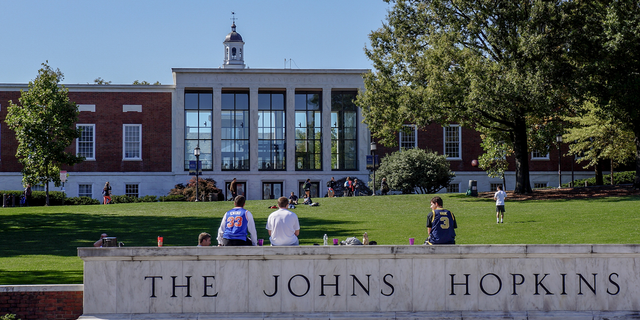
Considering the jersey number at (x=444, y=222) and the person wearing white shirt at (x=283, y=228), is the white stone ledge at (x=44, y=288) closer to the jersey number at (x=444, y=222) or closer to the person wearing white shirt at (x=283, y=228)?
the person wearing white shirt at (x=283, y=228)

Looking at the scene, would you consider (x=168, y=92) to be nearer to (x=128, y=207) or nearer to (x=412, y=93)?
(x=128, y=207)

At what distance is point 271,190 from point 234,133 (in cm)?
534

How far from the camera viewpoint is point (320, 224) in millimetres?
24234

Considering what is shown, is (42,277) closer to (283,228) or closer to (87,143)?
(283,228)

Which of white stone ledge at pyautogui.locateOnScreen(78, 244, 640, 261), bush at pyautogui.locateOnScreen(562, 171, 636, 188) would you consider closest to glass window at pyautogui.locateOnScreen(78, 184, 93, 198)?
bush at pyautogui.locateOnScreen(562, 171, 636, 188)

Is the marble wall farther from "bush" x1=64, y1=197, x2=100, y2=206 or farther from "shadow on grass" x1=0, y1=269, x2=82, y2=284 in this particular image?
"bush" x1=64, y1=197, x2=100, y2=206

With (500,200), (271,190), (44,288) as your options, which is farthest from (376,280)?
(271,190)

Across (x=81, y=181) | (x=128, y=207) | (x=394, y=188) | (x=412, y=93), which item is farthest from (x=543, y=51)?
(x=81, y=181)

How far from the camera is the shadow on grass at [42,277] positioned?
12750 millimetres

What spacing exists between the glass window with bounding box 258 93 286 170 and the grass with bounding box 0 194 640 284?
49.8 feet

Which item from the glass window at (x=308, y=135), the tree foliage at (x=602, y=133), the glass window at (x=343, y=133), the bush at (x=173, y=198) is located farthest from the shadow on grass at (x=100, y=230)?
the glass window at (x=343, y=133)

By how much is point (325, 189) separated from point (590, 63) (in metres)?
24.8

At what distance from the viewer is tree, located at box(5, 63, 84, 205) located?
38.1 meters

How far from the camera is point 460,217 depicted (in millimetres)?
25047
